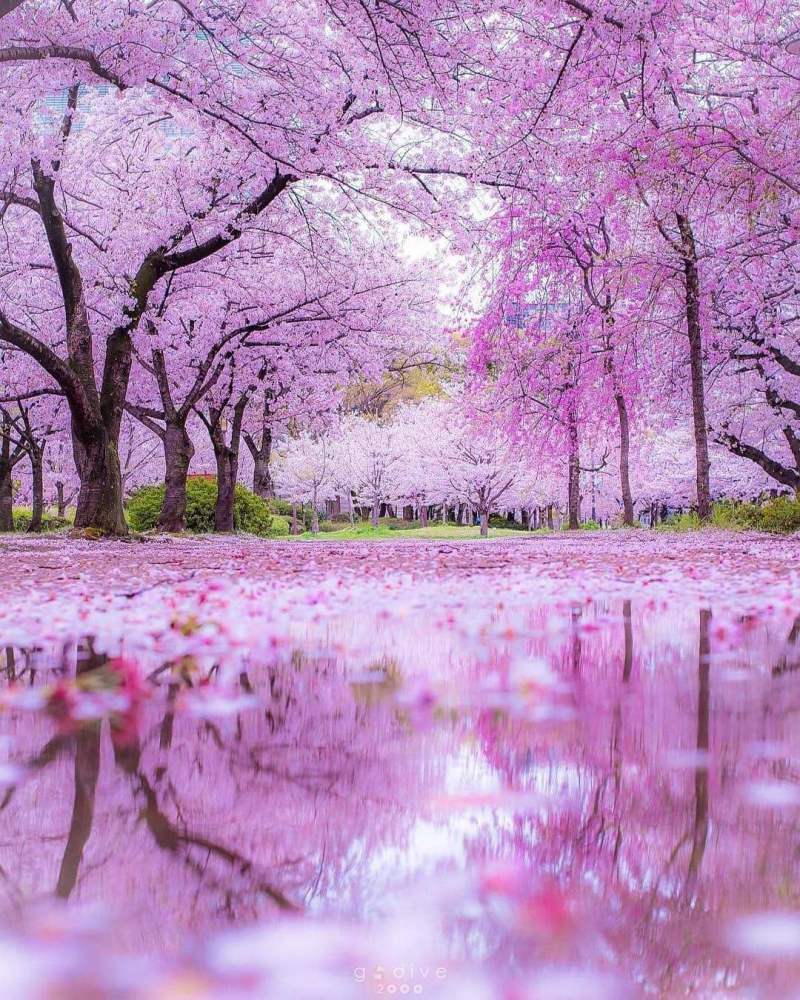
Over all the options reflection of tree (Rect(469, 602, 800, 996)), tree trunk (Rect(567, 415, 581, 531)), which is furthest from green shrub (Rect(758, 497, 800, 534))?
reflection of tree (Rect(469, 602, 800, 996))

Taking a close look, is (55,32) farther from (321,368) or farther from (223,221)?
(321,368)

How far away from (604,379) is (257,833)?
16525 millimetres

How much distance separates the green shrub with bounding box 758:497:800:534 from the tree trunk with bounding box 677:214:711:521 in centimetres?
116

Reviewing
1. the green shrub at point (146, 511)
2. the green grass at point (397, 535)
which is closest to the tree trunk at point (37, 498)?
the green shrub at point (146, 511)

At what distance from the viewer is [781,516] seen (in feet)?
38.1

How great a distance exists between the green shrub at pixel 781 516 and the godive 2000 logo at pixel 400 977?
1179 centimetres

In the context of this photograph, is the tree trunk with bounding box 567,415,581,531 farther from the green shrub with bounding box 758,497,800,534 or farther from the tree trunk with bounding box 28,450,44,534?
the tree trunk with bounding box 28,450,44,534

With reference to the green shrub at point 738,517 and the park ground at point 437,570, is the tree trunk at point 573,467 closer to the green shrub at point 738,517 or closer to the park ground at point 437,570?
the green shrub at point 738,517

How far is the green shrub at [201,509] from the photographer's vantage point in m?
20.5

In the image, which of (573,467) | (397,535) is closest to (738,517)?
(573,467)

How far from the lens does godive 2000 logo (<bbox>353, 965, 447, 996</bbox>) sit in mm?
681

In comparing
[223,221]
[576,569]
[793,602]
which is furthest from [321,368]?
[793,602]

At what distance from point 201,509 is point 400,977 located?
20.9 m

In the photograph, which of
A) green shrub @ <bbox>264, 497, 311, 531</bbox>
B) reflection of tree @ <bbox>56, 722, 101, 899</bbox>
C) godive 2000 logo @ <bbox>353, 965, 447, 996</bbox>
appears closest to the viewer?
godive 2000 logo @ <bbox>353, 965, 447, 996</bbox>
